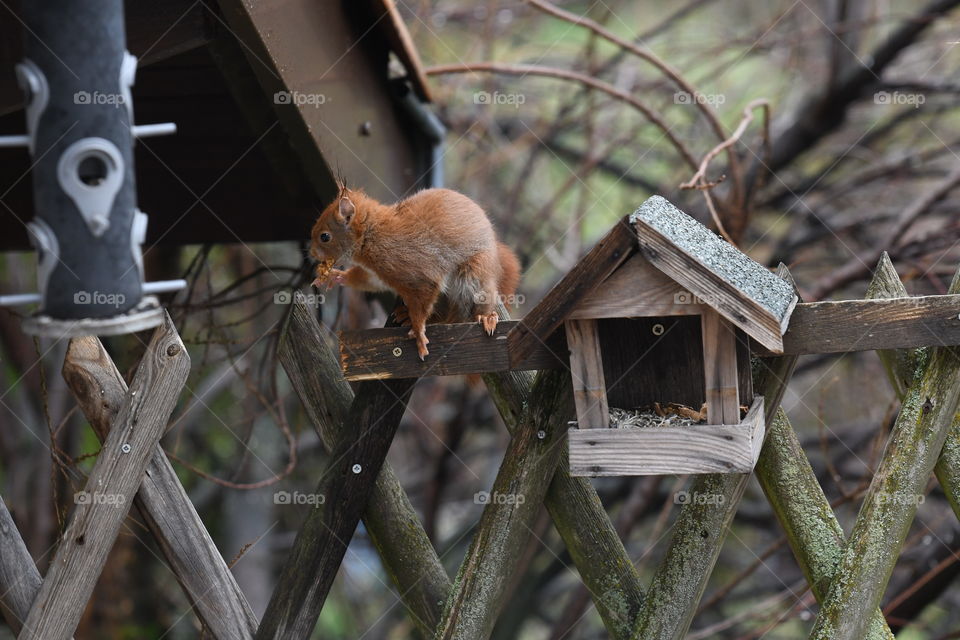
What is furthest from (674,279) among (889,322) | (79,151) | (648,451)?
(79,151)

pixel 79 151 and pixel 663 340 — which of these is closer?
pixel 79 151

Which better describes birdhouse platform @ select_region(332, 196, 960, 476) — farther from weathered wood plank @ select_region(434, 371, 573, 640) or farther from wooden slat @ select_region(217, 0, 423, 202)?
wooden slat @ select_region(217, 0, 423, 202)

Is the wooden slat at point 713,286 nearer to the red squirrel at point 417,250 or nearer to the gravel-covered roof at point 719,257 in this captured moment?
the gravel-covered roof at point 719,257

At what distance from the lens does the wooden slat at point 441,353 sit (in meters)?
2.00

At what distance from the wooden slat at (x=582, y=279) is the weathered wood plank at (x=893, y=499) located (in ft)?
2.24

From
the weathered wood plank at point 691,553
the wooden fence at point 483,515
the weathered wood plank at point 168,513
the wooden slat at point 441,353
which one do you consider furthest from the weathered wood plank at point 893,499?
the weathered wood plank at point 168,513

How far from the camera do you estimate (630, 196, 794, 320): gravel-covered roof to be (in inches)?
70.7

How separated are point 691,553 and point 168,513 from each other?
3.41 ft

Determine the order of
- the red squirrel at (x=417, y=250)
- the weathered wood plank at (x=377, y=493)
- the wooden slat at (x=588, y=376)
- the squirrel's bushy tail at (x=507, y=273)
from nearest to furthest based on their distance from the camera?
the wooden slat at (x=588, y=376) < the weathered wood plank at (x=377, y=493) < the red squirrel at (x=417, y=250) < the squirrel's bushy tail at (x=507, y=273)

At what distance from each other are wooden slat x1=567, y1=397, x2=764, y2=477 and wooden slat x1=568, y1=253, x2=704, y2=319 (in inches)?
8.5

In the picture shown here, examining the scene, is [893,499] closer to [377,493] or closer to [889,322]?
[889,322]

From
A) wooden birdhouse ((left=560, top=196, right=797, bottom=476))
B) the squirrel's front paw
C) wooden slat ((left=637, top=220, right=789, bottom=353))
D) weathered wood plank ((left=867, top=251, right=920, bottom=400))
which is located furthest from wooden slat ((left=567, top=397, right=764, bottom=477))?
the squirrel's front paw

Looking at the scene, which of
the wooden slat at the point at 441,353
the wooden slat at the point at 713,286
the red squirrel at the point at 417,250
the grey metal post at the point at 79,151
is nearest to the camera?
the grey metal post at the point at 79,151

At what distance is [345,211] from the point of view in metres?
2.34
